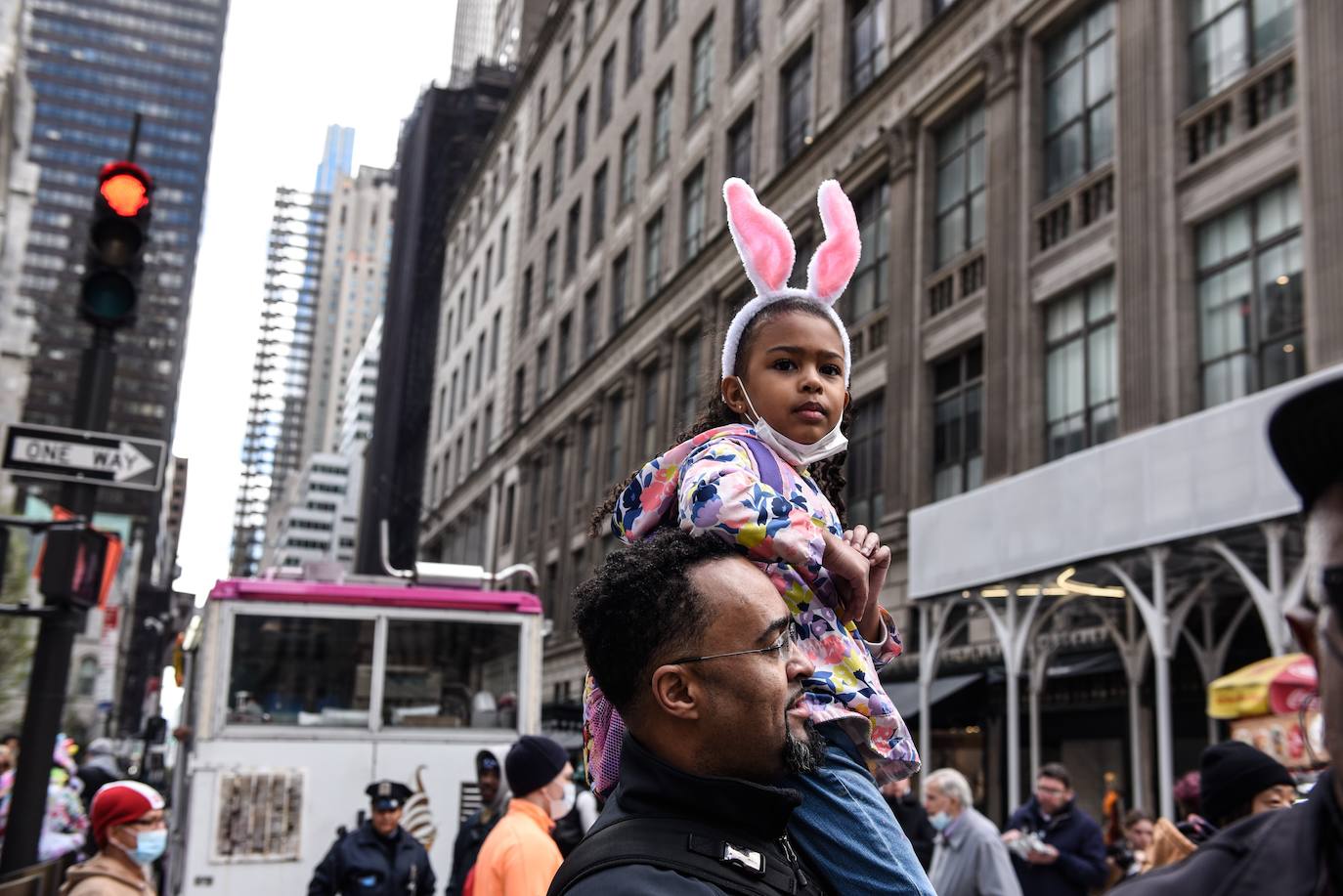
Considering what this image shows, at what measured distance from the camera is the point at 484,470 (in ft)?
196

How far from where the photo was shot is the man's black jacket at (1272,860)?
1320 mm

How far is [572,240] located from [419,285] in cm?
3170

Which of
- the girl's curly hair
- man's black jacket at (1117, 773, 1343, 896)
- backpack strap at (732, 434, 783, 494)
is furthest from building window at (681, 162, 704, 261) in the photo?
man's black jacket at (1117, 773, 1343, 896)

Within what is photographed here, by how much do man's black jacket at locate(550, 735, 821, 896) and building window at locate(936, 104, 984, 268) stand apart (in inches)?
845

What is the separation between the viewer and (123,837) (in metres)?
6.27

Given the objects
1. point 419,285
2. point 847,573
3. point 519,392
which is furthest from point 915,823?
point 419,285

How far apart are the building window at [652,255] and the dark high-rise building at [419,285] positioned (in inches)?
1488

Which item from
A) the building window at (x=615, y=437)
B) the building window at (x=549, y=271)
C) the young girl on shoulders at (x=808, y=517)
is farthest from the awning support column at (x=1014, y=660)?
the building window at (x=549, y=271)

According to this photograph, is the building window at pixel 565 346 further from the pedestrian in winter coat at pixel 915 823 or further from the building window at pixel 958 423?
the pedestrian in winter coat at pixel 915 823

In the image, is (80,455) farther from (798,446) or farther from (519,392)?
(519,392)

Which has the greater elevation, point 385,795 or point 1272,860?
point 1272,860

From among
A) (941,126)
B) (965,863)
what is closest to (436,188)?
(941,126)

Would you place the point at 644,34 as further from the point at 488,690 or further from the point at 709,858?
the point at 709,858

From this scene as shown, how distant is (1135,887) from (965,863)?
788 centimetres
